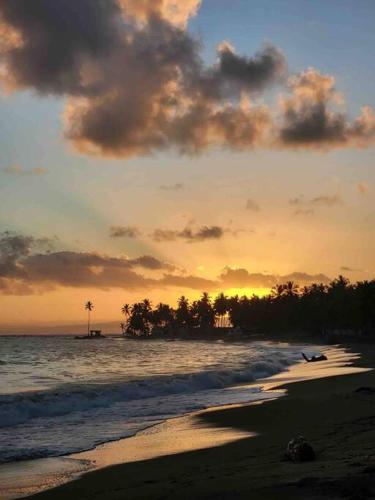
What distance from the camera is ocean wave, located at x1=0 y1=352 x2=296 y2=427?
60.5ft

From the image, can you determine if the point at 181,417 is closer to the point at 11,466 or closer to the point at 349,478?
the point at 11,466

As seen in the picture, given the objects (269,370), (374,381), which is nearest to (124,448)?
(374,381)

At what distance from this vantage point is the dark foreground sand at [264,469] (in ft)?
21.5

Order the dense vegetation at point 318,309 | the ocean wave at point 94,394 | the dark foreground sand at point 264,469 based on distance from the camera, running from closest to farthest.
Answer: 1. the dark foreground sand at point 264,469
2. the ocean wave at point 94,394
3. the dense vegetation at point 318,309

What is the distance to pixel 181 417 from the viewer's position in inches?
677

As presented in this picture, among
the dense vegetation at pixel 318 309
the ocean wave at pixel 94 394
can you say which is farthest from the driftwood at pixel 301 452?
the dense vegetation at pixel 318 309

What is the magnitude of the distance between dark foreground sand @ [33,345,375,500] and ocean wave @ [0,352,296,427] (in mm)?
6769

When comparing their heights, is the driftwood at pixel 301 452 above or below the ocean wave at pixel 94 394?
above

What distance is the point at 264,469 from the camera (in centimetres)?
820

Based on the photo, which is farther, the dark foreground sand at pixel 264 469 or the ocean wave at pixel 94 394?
the ocean wave at pixel 94 394

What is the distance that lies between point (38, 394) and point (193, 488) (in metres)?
14.9

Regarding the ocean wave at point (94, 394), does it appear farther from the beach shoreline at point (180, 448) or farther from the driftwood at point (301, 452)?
the driftwood at point (301, 452)

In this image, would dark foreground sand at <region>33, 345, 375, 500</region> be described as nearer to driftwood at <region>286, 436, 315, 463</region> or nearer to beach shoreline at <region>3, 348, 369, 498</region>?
beach shoreline at <region>3, 348, 369, 498</region>

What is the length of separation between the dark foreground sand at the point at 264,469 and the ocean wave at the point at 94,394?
6.77 meters
